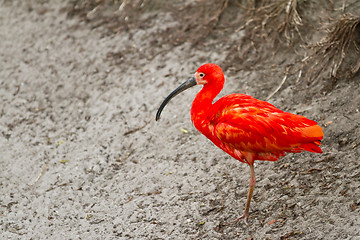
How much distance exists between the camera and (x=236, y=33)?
22.1 ft

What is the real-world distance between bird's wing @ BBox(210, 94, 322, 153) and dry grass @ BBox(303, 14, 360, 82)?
169 cm

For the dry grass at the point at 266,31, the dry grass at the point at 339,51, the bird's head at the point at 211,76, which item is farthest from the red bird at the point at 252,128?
the dry grass at the point at 266,31

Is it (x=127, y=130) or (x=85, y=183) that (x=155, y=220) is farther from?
(x=127, y=130)

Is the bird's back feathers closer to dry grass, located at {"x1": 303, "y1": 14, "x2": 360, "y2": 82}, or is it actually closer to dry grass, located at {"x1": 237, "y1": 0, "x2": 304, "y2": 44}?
dry grass, located at {"x1": 303, "y1": 14, "x2": 360, "y2": 82}

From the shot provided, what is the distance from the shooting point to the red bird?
12.7 feet

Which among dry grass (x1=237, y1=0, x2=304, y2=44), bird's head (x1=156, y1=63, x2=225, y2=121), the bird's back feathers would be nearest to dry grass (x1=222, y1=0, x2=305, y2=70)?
dry grass (x1=237, y1=0, x2=304, y2=44)

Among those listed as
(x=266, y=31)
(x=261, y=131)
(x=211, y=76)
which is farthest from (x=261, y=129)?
(x=266, y=31)

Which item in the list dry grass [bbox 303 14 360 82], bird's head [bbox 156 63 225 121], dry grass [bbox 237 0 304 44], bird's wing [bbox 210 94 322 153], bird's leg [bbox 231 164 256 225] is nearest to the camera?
bird's wing [bbox 210 94 322 153]

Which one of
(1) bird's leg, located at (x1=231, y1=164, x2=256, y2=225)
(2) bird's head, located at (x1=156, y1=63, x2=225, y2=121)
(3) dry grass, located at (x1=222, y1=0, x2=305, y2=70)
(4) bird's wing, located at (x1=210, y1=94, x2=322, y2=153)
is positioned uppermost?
(2) bird's head, located at (x1=156, y1=63, x2=225, y2=121)

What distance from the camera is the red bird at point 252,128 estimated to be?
3867 mm

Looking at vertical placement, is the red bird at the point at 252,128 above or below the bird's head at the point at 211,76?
below

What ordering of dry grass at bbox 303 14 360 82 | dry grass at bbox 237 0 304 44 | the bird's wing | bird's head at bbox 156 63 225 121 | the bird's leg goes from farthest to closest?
dry grass at bbox 237 0 304 44 → dry grass at bbox 303 14 360 82 → bird's head at bbox 156 63 225 121 → the bird's leg → the bird's wing

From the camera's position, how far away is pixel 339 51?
17.8ft

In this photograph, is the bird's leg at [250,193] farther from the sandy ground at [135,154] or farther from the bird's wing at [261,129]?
the bird's wing at [261,129]
